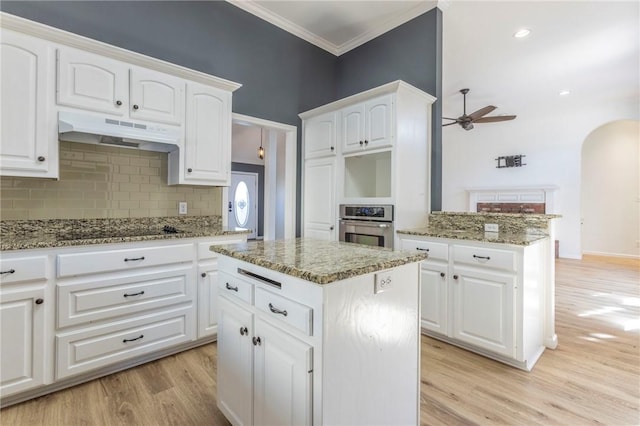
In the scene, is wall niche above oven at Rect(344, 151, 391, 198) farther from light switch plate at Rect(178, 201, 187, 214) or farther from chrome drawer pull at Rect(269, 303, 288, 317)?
chrome drawer pull at Rect(269, 303, 288, 317)

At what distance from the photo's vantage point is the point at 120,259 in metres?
2.01

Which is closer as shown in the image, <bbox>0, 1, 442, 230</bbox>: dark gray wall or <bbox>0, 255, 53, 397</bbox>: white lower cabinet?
<bbox>0, 255, 53, 397</bbox>: white lower cabinet

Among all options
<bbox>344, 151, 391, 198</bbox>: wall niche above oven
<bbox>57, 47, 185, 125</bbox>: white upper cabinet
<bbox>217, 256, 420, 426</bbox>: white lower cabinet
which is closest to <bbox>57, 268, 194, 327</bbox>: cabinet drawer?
<bbox>217, 256, 420, 426</bbox>: white lower cabinet

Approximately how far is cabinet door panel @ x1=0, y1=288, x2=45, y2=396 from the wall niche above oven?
100 inches

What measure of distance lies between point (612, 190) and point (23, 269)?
9211 millimetres

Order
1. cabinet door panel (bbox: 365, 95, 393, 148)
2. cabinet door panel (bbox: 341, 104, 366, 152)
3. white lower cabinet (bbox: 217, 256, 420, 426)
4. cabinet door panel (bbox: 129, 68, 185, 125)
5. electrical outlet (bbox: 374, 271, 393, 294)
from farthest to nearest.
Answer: cabinet door panel (bbox: 341, 104, 366, 152) < cabinet door panel (bbox: 365, 95, 393, 148) < cabinet door panel (bbox: 129, 68, 185, 125) < electrical outlet (bbox: 374, 271, 393, 294) < white lower cabinet (bbox: 217, 256, 420, 426)

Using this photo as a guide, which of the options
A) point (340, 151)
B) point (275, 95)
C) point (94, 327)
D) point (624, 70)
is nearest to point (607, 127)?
point (624, 70)

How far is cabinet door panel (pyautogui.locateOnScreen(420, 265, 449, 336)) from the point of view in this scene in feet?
8.18

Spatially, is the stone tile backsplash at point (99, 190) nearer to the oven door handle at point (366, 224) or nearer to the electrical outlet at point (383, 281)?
the oven door handle at point (366, 224)

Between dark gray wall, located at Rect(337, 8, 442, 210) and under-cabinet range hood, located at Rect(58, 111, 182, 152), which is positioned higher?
dark gray wall, located at Rect(337, 8, 442, 210)

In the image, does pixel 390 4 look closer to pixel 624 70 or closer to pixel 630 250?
pixel 624 70

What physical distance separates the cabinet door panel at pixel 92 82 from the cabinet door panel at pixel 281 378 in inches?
→ 76.7

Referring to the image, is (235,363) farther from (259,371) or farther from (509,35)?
(509,35)

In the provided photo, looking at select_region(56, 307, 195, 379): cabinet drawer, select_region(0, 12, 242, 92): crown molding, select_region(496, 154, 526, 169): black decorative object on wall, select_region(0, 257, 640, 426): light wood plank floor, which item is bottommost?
select_region(0, 257, 640, 426): light wood plank floor
